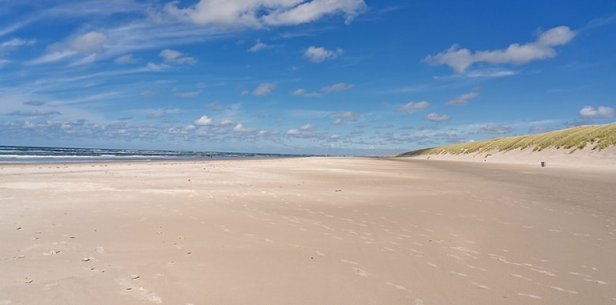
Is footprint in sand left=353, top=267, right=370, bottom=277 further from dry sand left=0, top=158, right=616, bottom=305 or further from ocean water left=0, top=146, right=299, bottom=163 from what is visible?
ocean water left=0, top=146, right=299, bottom=163

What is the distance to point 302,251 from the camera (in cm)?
680

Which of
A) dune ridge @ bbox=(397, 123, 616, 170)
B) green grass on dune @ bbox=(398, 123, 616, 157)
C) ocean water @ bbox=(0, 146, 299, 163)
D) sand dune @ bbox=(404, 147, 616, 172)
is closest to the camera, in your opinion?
sand dune @ bbox=(404, 147, 616, 172)

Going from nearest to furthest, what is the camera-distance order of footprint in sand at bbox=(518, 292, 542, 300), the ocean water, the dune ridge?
1. footprint in sand at bbox=(518, 292, 542, 300)
2. the dune ridge
3. the ocean water

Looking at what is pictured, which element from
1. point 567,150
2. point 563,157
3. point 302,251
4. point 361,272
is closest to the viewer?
point 361,272

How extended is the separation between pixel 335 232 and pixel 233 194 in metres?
6.69

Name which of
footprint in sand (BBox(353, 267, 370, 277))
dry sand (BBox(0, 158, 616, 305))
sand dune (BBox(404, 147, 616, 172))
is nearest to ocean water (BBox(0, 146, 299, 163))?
dry sand (BBox(0, 158, 616, 305))

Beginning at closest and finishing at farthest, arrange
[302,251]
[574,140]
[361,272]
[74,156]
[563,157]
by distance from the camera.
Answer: [361,272] < [302,251] < [563,157] < [574,140] < [74,156]

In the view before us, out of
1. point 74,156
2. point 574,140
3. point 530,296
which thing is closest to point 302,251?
point 530,296

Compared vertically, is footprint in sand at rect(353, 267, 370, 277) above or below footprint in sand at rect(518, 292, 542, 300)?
below

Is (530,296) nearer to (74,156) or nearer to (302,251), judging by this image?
(302,251)

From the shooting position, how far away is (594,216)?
9984 mm

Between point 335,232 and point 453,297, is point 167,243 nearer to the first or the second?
point 335,232

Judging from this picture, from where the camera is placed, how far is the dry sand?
15.9ft

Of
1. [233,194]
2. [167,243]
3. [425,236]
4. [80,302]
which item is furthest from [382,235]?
[233,194]
